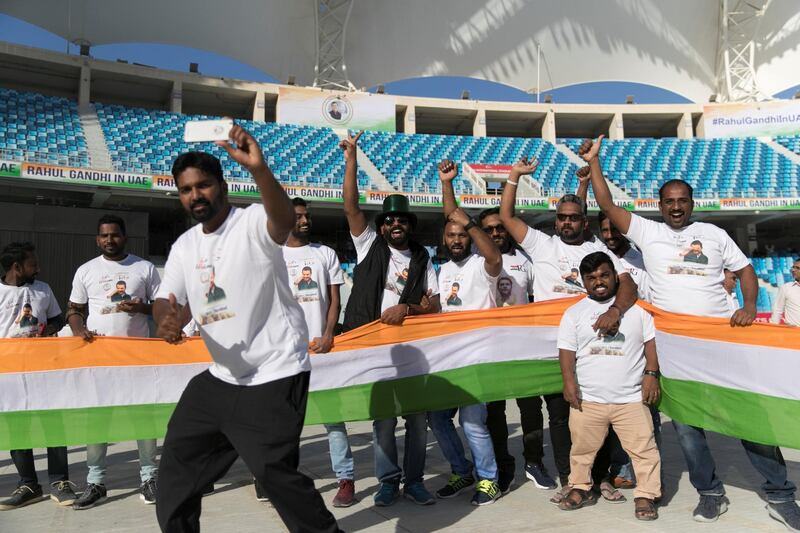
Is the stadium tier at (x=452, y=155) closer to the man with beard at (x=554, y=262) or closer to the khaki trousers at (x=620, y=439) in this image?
the man with beard at (x=554, y=262)

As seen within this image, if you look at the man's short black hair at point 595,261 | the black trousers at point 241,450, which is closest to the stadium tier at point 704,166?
the man's short black hair at point 595,261

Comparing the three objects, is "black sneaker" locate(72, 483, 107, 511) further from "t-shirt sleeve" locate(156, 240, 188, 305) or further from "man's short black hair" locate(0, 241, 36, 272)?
"t-shirt sleeve" locate(156, 240, 188, 305)

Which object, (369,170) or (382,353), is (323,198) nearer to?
(369,170)

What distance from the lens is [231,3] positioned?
27.3m

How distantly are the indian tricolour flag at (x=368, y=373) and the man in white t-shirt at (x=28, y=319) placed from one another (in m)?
0.33

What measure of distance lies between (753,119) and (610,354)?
32.0 m

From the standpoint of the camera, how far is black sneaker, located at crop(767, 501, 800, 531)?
3.28m

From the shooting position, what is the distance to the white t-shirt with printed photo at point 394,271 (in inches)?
168

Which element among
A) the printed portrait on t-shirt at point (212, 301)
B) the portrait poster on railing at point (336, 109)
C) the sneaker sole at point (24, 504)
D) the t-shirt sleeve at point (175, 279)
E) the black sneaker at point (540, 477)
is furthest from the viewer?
the portrait poster on railing at point (336, 109)

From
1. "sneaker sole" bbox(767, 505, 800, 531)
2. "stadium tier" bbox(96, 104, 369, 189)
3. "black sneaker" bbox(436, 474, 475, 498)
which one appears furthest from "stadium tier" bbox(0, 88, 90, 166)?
"sneaker sole" bbox(767, 505, 800, 531)

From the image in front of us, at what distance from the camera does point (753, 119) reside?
98.7 feet

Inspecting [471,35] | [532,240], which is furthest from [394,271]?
[471,35]

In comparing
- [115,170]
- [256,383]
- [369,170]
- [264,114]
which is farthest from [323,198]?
[256,383]

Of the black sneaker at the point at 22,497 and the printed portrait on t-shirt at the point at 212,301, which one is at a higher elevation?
the printed portrait on t-shirt at the point at 212,301
